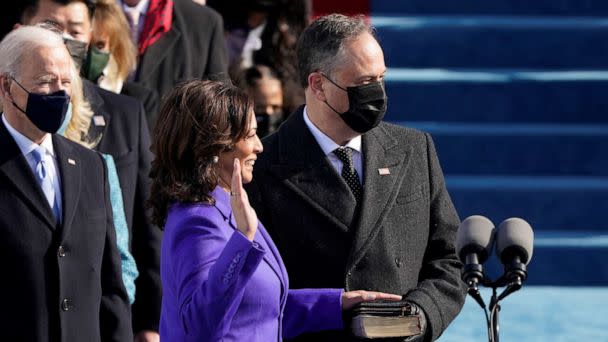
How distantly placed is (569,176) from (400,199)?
4.20m

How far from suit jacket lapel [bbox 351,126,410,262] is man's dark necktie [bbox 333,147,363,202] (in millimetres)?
43

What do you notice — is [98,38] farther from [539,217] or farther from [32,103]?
[539,217]

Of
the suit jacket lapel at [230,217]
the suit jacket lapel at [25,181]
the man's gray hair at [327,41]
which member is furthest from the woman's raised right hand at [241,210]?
the man's gray hair at [327,41]

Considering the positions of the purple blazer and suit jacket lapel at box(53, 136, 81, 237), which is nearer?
the purple blazer

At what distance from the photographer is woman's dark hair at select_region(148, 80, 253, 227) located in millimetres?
3611

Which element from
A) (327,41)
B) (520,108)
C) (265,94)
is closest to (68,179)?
(327,41)

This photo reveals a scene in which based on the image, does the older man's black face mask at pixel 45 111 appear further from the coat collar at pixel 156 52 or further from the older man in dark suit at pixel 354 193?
the coat collar at pixel 156 52

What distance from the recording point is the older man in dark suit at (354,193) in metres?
4.11

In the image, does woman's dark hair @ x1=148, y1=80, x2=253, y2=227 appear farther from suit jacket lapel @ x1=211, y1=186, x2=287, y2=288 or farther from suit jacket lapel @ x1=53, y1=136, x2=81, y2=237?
suit jacket lapel @ x1=53, y1=136, x2=81, y2=237

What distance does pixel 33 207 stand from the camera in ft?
13.1

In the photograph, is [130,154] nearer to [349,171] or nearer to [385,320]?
[349,171]

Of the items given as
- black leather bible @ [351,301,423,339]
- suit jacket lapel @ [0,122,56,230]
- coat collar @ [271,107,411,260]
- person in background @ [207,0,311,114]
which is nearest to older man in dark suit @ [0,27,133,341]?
suit jacket lapel @ [0,122,56,230]

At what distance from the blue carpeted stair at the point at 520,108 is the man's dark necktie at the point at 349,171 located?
3422 mm

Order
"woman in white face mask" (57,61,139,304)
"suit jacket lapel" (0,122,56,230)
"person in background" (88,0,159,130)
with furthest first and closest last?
"person in background" (88,0,159,130) → "woman in white face mask" (57,61,139,304) → "suit jacket lapel" (0,122,56,230)
